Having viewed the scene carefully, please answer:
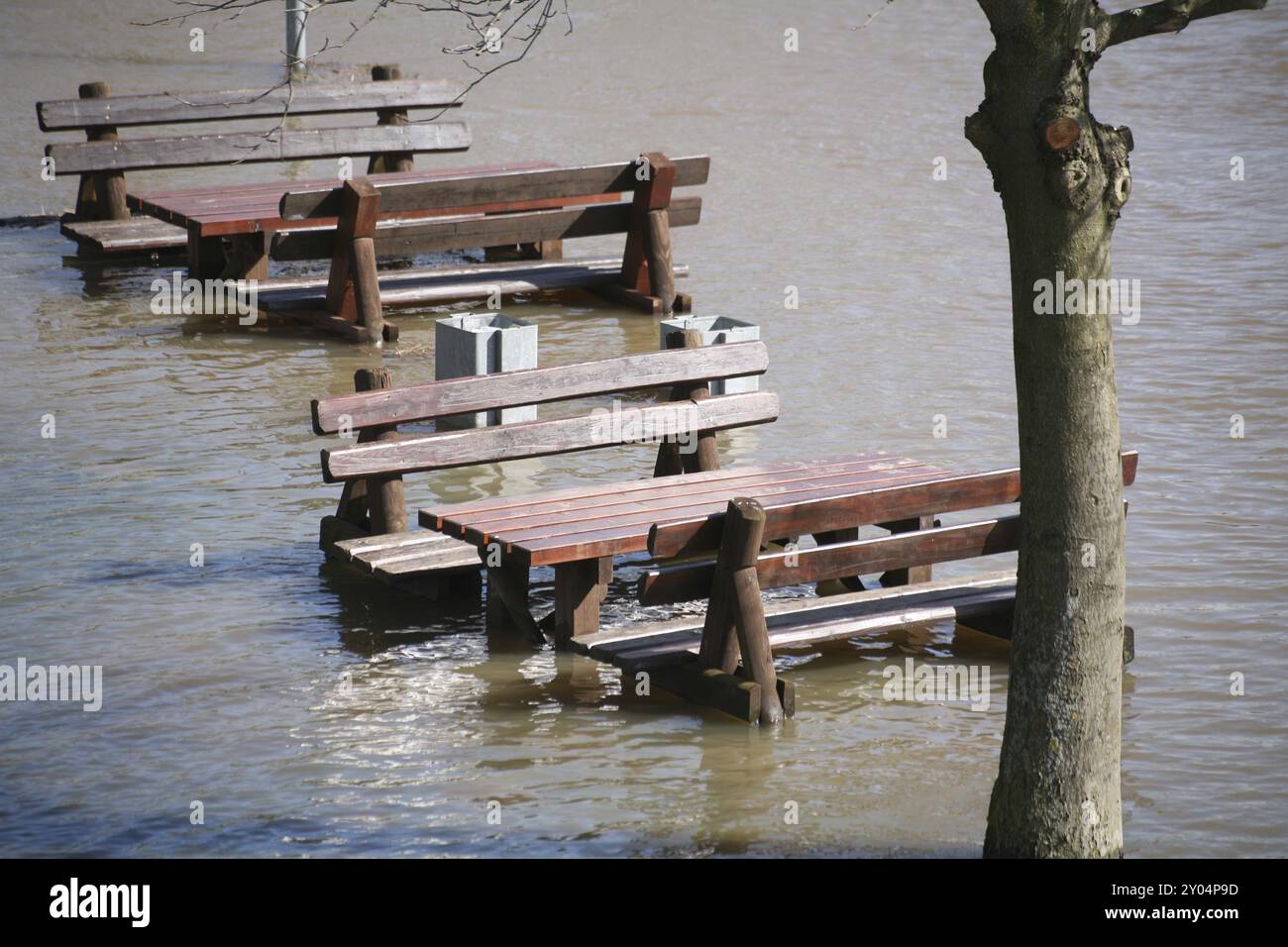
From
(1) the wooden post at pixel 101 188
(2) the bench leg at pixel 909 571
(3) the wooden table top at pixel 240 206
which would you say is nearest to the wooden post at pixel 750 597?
(2) the bench leg at pixel 909 571

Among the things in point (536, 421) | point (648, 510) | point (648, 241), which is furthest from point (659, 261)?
point (648, 510)

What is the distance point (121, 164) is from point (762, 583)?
9136 millimetres

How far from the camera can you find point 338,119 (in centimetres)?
1983

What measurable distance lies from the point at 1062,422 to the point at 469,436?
3.51 m

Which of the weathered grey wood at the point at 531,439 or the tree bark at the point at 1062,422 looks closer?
the tree bark at the point at 1062,422

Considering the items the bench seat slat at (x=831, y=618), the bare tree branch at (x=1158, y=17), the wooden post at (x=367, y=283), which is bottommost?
the bench seat slat at (x=831, y=618)

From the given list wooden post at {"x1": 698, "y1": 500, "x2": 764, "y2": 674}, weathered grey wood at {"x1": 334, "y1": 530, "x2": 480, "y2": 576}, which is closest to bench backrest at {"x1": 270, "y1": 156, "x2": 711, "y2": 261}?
weathered grey wood at {"x1": 334, "y1": 530, "x2": 480, "y2": 576}

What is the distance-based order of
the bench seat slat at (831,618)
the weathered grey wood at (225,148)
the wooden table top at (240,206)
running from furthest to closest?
the weathered grey wood at (225,148)
the wooden table top at (240,206)
the bench seat slat at (831,618)

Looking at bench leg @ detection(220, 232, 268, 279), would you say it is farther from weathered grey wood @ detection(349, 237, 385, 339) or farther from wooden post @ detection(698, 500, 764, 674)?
wooden post @ detection(698, 500, 764, 674)

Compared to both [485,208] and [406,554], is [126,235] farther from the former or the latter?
[406,554]

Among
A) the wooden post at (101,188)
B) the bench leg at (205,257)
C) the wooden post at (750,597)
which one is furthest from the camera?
the wooden post at (101,188)

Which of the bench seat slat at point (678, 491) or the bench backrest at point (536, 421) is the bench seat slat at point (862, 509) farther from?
the bench backrest at point (536, 421)

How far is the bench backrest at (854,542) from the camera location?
632cm

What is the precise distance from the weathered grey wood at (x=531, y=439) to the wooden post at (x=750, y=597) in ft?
6.04
